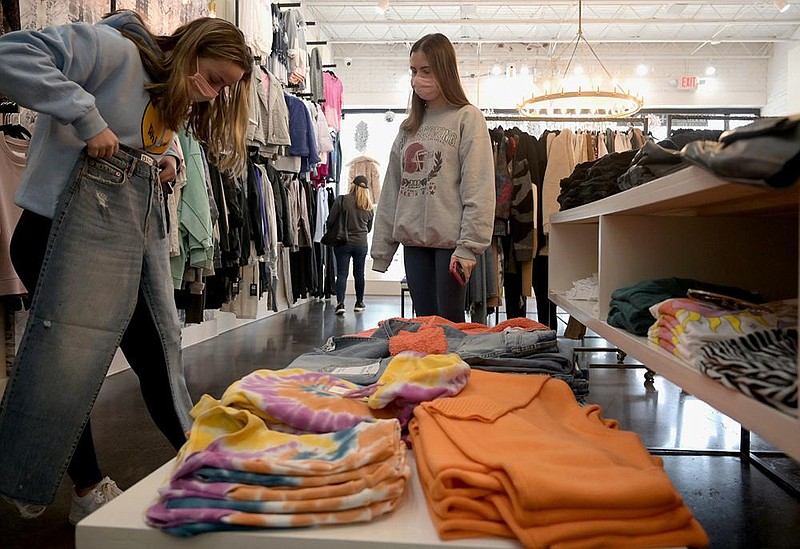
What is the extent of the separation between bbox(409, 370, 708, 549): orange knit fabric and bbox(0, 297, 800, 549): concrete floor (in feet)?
3.36

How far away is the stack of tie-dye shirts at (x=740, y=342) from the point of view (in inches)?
31.6

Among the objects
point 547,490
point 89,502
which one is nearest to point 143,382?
point 89,502

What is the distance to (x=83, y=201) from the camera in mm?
1474

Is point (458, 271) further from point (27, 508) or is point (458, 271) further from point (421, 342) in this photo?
point (27, 508)

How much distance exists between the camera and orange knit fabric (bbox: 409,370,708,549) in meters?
0.71

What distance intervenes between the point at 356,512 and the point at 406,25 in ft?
31.9

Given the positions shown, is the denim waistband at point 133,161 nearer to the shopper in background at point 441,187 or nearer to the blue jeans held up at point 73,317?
the blue jeans held up at point 73,317

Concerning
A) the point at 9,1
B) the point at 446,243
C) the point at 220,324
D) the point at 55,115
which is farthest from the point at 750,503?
the point at 220,324

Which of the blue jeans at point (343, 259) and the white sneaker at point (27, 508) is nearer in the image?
the white sneaker at point (27, 508)

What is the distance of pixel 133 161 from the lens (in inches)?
61.5

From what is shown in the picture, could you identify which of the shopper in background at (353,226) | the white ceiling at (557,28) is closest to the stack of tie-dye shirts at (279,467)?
the shopper in background at (353,226)

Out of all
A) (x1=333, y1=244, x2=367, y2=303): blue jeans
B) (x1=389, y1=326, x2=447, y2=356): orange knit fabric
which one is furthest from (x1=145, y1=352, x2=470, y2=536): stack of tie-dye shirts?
(x1=333, y1=244, x2=367, y2=303): blue jeans

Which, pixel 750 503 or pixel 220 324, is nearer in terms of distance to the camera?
pixel 750 503

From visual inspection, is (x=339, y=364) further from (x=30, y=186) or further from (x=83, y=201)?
(x=30, y=186)
